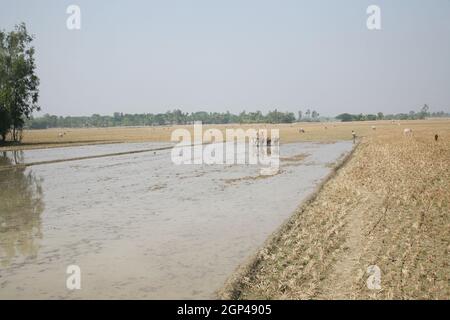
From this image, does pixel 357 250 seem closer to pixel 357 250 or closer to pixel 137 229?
pixel 357 250

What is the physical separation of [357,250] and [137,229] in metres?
5.10

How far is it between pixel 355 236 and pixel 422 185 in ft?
22.7

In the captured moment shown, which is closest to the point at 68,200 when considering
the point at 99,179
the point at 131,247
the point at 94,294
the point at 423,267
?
the point at 99,179

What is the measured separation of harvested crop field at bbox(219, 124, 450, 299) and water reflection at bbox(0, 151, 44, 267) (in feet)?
15.5

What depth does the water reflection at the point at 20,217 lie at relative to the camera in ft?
26.2

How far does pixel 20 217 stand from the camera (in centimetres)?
1111

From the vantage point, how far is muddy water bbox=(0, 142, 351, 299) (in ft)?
20.4

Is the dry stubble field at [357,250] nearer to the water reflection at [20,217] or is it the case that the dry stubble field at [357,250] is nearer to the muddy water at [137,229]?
the muddy water at [137,229]

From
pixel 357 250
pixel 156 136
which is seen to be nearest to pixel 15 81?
pixel 156 136

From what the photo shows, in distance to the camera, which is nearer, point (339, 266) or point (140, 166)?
point (339, 266)

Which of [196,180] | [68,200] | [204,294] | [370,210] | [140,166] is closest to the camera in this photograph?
[204,294]
